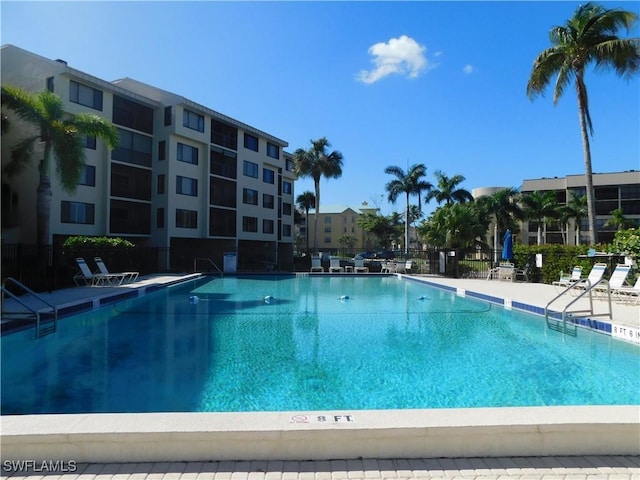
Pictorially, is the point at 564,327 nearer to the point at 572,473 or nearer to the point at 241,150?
the point at 572,473

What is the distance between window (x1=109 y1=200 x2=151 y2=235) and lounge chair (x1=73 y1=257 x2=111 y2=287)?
9723 mm

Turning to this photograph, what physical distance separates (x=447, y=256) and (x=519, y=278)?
4.24 meters

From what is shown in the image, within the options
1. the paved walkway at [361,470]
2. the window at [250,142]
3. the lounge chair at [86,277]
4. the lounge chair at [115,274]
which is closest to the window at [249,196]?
the window at [250,142]

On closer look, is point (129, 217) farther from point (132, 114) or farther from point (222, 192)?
point (222, 192)

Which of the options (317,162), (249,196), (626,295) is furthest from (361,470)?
(317,162)

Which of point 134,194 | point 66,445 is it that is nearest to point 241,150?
point 134,194

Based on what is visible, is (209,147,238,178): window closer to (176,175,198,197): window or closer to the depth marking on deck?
(176,175,198,197): window

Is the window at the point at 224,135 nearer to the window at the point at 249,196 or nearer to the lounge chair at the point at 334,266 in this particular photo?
the window at the point at 249,196

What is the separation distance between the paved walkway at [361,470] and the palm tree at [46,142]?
47.2 ft

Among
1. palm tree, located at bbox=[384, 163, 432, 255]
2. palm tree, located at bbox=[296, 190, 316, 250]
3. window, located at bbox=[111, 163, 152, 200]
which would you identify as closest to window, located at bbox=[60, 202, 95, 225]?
window, located at bbox=[111, 163, 152, 200]

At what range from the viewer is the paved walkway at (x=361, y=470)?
2.62 m

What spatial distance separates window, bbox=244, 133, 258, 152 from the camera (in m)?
32.9

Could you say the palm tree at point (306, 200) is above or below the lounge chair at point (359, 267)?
above

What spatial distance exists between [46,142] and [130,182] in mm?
10595
